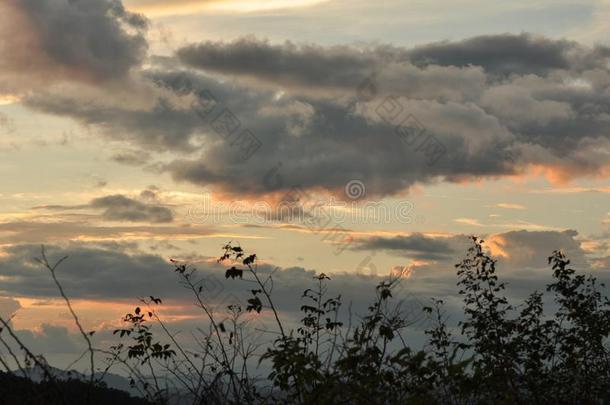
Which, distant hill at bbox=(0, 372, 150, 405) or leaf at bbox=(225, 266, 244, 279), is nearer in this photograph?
distant hill at bbox=(0, 372, 150, 405)

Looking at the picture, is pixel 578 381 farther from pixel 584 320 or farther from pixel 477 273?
pixel 477 273

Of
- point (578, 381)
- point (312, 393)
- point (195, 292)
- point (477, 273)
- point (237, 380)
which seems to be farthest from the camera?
point (477, 273)

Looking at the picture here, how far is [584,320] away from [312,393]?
10.6 metres

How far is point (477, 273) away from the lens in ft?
56.6

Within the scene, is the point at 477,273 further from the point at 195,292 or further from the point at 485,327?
the point at 195,292

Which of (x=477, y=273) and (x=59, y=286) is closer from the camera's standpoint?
(x=59, y=286)

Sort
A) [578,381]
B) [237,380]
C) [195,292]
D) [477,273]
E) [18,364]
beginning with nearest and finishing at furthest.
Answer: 1. [18,364]
2. [237,380]
3. [195,292]
4. [578,381]
5. [477,273]

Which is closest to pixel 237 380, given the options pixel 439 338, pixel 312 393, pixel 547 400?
pixel 312 393

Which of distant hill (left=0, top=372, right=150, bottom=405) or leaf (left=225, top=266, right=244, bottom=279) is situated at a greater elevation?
leaf (left=225, top=266, right=244, bottom=279)

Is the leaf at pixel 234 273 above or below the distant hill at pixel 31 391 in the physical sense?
above

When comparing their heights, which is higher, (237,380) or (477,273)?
(477,273)

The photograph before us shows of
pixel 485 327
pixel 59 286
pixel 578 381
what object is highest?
pixel 59 286

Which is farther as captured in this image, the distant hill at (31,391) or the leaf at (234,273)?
the leaf at (234,273)

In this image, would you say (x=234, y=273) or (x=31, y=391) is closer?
(x=31, y=391)
